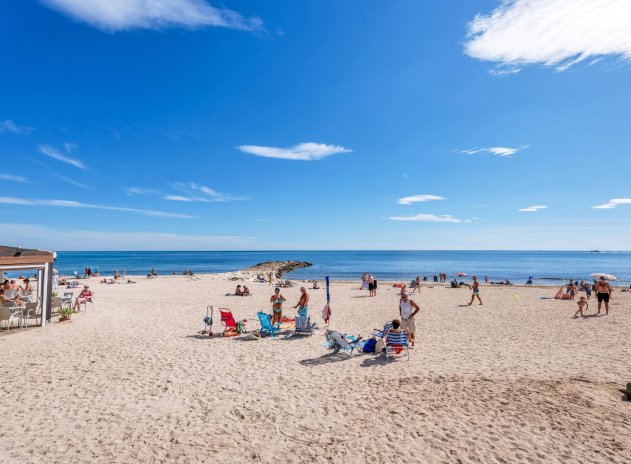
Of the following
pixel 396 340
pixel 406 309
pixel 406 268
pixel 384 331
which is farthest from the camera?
pixel 406 268

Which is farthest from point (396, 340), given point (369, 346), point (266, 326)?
point (266, 326)

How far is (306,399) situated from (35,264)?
11.7 m

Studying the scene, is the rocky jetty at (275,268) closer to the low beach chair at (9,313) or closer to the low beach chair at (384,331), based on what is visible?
the low beach chair at (9,313)

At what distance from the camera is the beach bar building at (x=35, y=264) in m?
11.7

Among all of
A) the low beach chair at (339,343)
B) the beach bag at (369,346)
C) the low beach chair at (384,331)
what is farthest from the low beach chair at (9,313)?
A: the low beach chair at (384,331)

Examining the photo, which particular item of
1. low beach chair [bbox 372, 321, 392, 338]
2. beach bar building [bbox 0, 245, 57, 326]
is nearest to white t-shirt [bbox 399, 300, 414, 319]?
low beach chair [bbox 372, 321, 392, 338]

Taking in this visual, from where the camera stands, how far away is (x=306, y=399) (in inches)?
266

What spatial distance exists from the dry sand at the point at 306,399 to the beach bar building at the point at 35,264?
3.97 ft

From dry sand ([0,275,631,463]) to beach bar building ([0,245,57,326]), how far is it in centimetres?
121

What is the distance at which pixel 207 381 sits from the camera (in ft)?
25.2

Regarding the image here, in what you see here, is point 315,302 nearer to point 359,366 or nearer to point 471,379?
point 359,366

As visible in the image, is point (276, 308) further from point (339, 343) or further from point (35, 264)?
point (35, 264)

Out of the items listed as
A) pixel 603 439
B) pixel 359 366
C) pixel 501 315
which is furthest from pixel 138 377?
pixel 501 315

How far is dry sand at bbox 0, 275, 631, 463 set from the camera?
5062 millimetres
